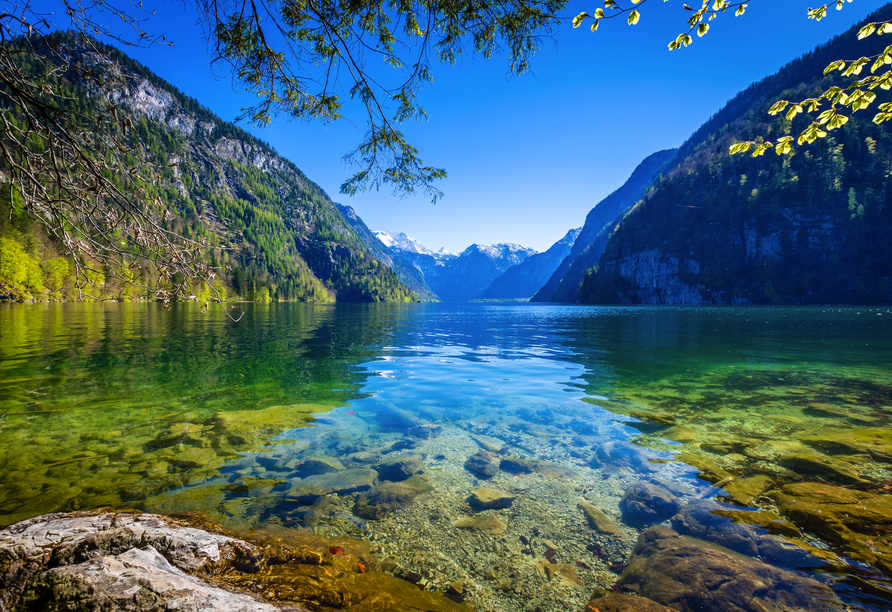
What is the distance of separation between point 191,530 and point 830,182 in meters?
192

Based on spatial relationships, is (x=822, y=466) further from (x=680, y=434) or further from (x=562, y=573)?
(x=562, y=573)

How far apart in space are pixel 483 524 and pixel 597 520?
6.40 feet

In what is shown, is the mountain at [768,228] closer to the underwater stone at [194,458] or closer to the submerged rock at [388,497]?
the submerged rock at [388,497]

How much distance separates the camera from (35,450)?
→ 7906 millimetres

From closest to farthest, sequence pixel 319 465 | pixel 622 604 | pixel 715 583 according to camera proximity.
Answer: pixel 622 604, pixel 715 583, pixel 319 465

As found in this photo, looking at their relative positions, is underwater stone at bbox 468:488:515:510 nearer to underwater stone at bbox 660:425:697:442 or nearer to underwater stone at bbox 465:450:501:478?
underwater stone at bbox 465:450:501:478

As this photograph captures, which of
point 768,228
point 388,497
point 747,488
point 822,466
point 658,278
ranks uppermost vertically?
point 768,228

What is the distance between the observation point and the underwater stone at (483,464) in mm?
7745

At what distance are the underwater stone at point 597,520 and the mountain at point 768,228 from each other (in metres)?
158

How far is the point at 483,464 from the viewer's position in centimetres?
809

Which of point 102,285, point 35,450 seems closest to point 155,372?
point 35,450

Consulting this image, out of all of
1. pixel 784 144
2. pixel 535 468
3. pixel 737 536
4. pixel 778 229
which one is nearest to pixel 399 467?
pixel 535 468

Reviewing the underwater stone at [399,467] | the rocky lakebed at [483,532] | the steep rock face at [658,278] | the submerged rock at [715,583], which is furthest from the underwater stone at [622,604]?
the steep rock face at [658,278]

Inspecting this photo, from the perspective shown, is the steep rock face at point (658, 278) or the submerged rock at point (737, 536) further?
the steep rock face at point (658, 278)
